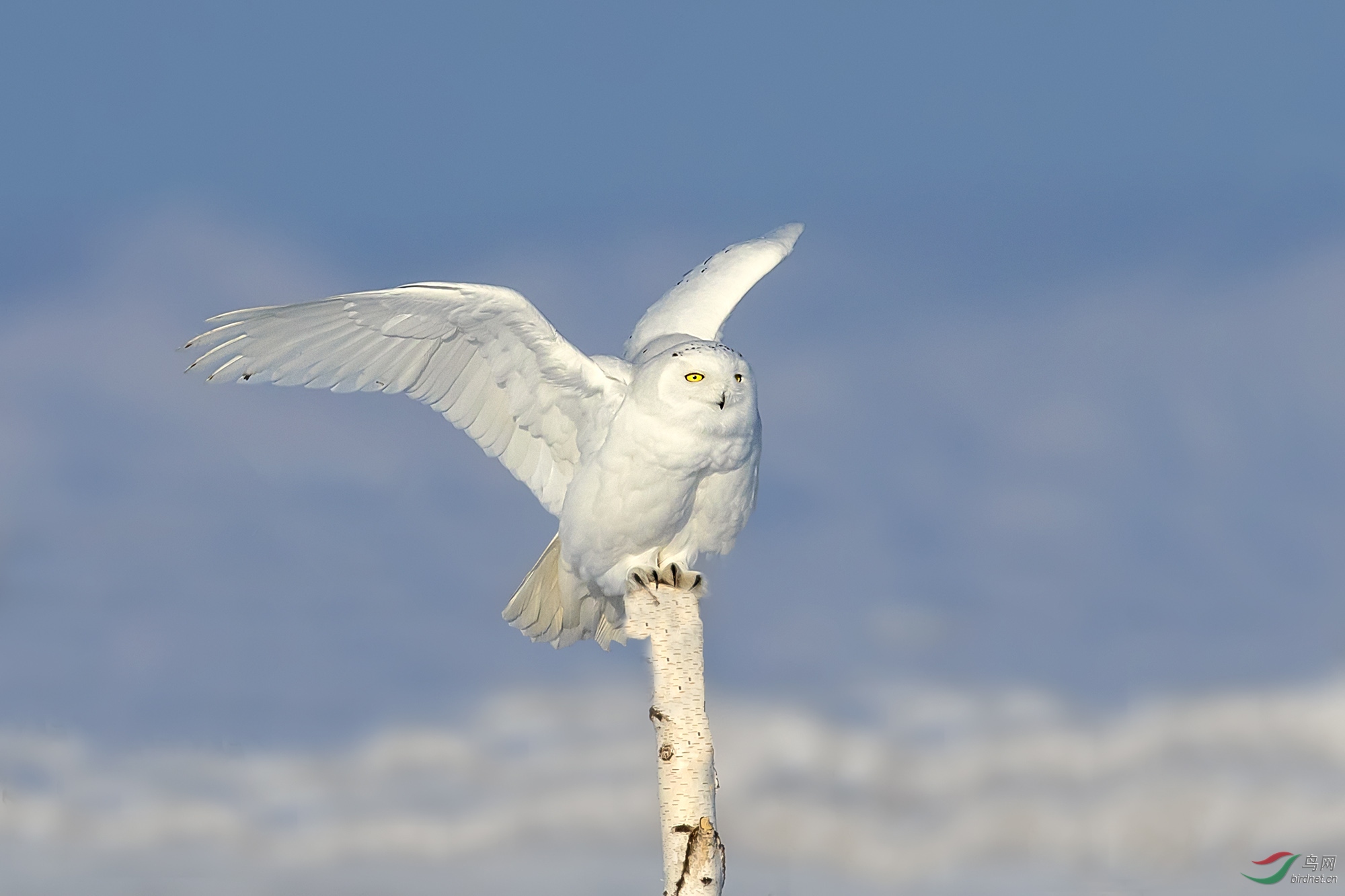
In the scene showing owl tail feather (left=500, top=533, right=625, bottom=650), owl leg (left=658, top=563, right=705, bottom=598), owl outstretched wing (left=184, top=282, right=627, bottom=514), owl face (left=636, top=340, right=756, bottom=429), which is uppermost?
owl outstretched wing (left=184, top=282, right=627, bottom=514)

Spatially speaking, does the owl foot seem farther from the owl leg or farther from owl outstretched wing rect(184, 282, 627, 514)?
owl outstretched wing rect(184, 282, 627, 514)

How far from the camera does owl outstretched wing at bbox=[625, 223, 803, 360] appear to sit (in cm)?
1116

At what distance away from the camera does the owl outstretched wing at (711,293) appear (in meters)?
11.2

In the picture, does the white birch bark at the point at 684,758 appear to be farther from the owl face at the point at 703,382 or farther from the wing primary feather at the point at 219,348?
the wing primary feather at the point at 219,348

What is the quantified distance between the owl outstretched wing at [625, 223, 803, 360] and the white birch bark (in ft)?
8.65

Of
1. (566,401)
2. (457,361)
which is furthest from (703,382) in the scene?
(457,361)

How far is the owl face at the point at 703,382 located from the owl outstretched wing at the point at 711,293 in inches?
70.7

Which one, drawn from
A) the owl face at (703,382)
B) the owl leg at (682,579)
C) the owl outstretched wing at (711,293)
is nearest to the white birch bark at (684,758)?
the owl leg at (682,579)

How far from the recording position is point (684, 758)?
871 cm

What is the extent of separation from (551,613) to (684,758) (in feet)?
7.47

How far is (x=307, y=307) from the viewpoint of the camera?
9.48 metres

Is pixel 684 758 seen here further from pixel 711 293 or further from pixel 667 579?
pixel 711 293

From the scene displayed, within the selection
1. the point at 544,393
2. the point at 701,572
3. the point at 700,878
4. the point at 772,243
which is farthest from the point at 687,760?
the point at 772,243

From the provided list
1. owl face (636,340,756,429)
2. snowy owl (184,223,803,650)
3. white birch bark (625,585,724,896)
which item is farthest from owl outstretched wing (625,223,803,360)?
white birch bark (625,585,724,896)
